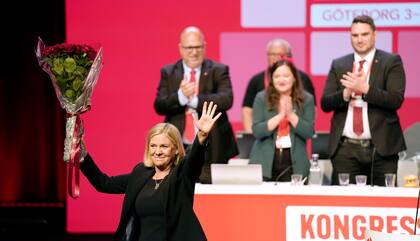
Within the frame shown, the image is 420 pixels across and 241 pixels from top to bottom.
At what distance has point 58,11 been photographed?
29.3 ft

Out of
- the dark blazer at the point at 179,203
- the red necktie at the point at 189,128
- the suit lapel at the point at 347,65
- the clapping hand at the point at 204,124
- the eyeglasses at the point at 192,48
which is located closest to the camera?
the clapping hand at the point at 204,124

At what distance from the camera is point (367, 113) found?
6289 millimetres

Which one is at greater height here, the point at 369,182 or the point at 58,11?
the point at 58,11

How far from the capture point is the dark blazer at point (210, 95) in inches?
265

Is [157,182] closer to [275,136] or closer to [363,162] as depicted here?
[275,136]

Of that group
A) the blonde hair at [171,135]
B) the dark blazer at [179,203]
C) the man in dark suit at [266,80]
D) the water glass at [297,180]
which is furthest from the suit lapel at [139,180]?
the man in dark suit at [266,80]

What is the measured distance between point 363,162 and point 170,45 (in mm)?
2944

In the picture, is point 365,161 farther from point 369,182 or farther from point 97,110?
point 97,110

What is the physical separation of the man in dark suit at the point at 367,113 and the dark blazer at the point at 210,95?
858 millimetres

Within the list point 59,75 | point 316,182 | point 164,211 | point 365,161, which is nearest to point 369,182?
point 365,161

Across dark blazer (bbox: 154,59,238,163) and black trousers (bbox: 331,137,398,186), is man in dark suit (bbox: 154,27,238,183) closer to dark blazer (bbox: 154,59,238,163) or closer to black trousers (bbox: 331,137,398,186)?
dark blazer (bbox: 154,59,238,163)

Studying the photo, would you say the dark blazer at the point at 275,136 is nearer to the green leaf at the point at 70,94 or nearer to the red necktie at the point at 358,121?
the red necktie at the point at 358,121

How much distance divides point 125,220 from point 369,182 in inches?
89.1

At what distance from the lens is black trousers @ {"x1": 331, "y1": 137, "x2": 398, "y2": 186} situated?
6266 mm
